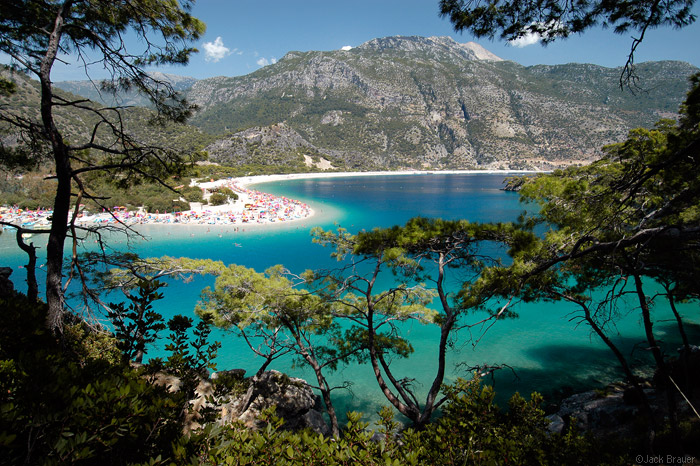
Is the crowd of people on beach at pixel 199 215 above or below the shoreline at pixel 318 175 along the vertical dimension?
below

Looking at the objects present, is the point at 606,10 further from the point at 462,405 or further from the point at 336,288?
the point at 336,288

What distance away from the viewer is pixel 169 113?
171 inches

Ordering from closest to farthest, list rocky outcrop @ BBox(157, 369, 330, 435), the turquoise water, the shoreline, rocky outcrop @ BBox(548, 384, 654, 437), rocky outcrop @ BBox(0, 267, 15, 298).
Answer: rocky outcrop @ BBox(0, 267, 15, 298)
rocky outcrop @ BBox(157, 369, 330, 435)
rocky outcrop @ BBox(548, 384, 654, 437)
the turquoise water
the shoreline

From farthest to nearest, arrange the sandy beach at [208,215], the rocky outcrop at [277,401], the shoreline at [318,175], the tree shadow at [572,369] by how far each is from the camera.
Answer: the shoreline at [318,175] < the sandy beach at [208,215] < the tree shadow at [572,369] < the rocky outcrop at [277,401]

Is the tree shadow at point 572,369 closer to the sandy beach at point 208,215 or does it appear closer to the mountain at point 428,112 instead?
the sandy beach at point 208,215

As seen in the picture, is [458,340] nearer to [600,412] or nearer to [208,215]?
[600,412]

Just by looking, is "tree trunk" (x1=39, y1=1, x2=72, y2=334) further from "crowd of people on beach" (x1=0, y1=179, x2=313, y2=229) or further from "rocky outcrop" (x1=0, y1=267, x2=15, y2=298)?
"crowd of people on beach" (x1=0, y1=179, x2=313, y2=229)

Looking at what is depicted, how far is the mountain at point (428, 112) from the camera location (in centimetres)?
12269

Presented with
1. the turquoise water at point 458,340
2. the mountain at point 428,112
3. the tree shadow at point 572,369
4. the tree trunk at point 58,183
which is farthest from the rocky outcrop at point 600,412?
the mountain at point 428,112

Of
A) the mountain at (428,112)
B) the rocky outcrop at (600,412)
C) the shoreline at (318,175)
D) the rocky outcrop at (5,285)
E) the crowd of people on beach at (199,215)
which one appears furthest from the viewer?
the mountain at (428,112)

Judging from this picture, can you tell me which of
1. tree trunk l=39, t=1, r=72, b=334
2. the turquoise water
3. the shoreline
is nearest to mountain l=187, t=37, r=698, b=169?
the shoreline

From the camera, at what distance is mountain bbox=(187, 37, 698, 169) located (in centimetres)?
12269

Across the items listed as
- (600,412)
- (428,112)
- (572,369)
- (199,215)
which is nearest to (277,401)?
(600,412)

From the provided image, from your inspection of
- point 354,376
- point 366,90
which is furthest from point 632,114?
point 354,376
